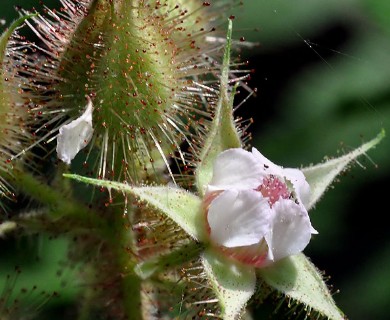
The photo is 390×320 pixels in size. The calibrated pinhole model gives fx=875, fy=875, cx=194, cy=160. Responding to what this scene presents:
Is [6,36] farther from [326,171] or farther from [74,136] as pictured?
[326,171]

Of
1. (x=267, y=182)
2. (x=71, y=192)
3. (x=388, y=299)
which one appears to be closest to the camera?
(x=267, y=182)

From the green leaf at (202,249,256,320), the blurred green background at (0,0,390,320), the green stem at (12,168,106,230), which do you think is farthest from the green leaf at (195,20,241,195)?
the blurred green background at (0,0,390,320)

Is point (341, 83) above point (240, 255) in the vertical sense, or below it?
below

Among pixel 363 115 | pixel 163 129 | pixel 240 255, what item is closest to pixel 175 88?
pixel 163 129

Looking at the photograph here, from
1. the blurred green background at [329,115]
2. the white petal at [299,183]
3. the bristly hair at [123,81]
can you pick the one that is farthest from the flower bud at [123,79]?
the blurred green background at [329,115]

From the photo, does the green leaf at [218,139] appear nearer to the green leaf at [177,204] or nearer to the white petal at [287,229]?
the green leaf at [177,204]

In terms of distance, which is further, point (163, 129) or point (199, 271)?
point (163, 129)

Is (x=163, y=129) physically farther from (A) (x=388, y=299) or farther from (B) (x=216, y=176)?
(A) (x=388, y=299)
